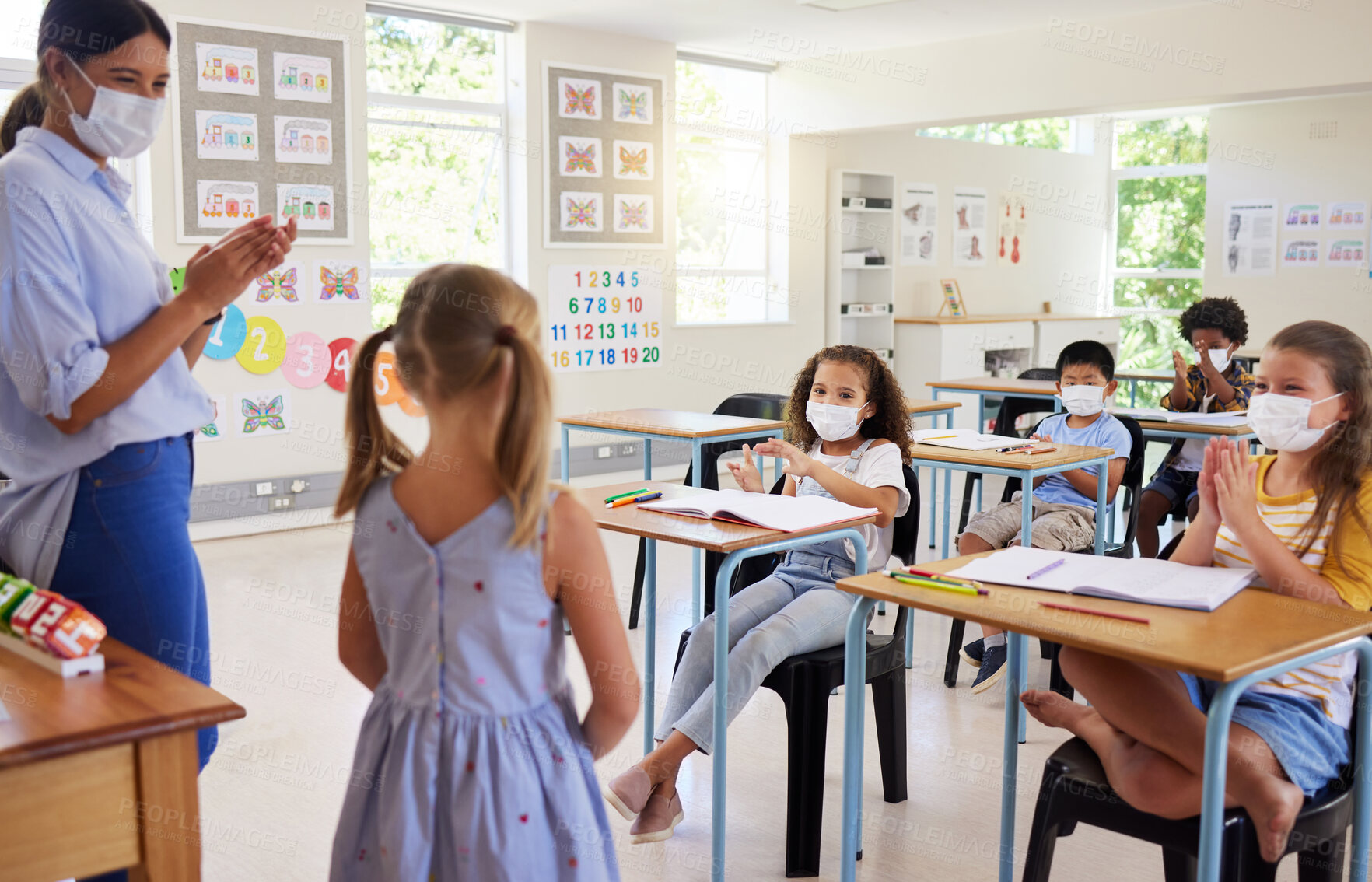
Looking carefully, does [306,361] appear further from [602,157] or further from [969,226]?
[969,226]

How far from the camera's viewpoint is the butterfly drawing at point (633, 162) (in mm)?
6793

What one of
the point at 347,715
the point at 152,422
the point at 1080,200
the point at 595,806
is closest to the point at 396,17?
the point at 347,715

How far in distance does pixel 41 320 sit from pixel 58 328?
0.06 feet

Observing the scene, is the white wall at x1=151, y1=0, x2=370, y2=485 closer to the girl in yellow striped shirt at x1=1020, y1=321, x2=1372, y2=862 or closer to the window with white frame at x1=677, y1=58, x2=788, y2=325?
the window with white frame at x1=677, y1=58, x2=788, y2=325

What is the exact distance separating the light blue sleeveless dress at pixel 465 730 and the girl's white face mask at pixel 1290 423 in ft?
4.22

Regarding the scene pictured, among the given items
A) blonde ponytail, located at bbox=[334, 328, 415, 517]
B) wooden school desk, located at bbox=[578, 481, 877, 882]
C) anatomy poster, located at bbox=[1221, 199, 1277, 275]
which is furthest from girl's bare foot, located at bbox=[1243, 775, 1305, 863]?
anatomy poster, located at bbox=[1221, 199, 1277, 275]

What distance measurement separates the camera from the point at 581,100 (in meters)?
6.56

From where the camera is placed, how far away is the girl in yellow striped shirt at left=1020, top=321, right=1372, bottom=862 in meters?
1.65

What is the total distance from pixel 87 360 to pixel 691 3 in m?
5.21

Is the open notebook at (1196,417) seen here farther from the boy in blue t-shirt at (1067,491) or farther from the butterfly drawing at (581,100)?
the butterfly drawing at (581,100)

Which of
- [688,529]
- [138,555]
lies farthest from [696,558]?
[138,555]

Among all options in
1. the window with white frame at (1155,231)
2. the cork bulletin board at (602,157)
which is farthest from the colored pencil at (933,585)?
the window with white frame at (1155,231)

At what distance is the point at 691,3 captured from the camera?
19.7 ft

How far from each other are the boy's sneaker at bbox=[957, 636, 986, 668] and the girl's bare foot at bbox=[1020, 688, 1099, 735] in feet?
5.01
